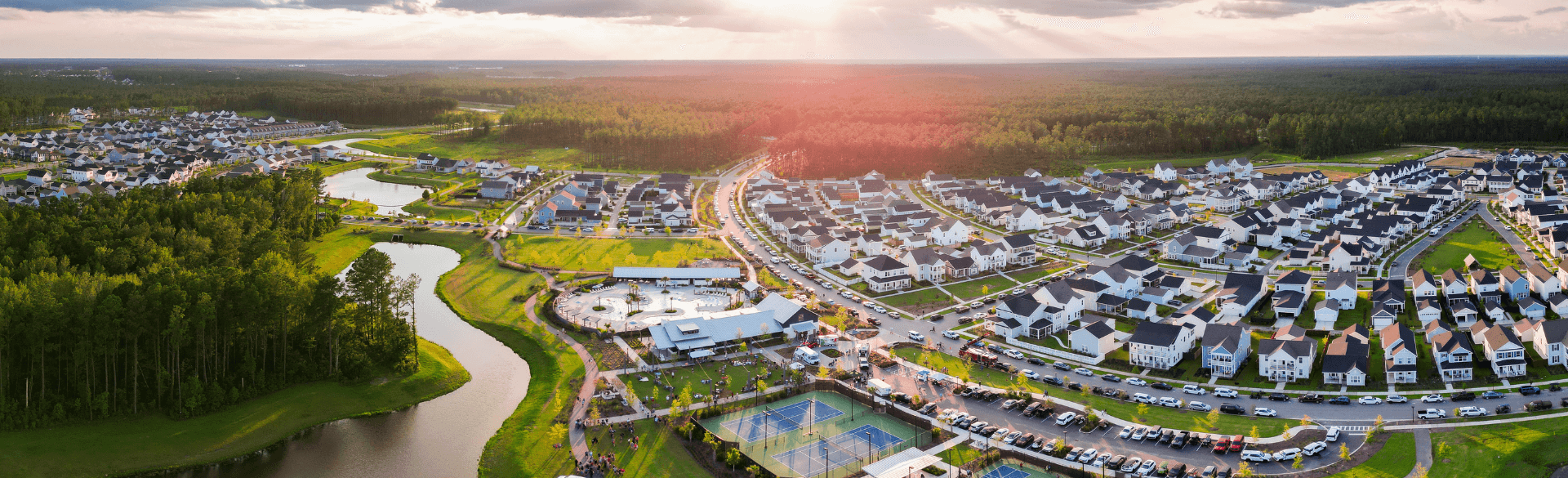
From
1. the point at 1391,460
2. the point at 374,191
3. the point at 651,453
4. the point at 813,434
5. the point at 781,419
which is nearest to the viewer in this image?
the point at 1391,460

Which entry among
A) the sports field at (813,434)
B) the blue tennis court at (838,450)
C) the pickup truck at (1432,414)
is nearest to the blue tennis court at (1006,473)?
the sports field at (813,434)

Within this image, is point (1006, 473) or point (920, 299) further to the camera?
point (920, 299)

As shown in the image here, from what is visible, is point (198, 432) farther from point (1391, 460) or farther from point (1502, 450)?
point (1502, 450)

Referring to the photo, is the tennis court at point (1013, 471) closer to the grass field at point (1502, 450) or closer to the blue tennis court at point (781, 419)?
the blue tennis court at point (781, 419)

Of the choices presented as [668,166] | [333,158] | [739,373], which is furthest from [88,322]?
[333,158]

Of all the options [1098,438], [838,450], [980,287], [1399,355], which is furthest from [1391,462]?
[980,287]

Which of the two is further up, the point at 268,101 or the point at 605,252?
the point at 268,101

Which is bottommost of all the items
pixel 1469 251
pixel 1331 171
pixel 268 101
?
pixel 1469 251

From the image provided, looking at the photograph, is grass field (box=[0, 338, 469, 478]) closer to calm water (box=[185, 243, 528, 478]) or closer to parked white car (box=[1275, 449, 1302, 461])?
calm water (box=[185, 243, 528, 478])
